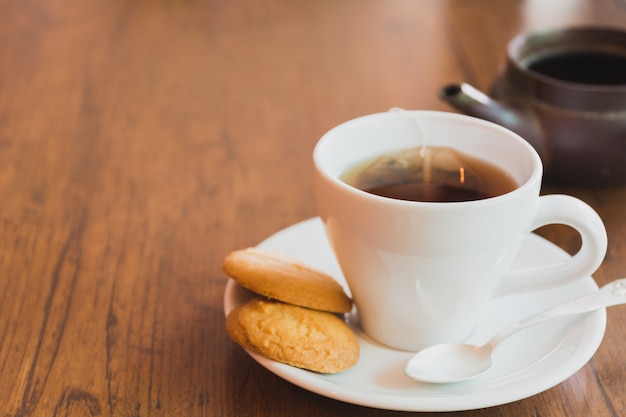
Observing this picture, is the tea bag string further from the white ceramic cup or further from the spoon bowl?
the spoon bowl

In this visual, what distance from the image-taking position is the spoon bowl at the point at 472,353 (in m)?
0.68

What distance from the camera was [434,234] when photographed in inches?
26.0

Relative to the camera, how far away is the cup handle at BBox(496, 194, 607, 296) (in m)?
0.71

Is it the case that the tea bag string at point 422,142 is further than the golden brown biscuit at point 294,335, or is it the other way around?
the tea bag string at point 422,142

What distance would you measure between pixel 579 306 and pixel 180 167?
64 cm

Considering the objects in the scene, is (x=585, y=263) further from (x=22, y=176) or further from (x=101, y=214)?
(x=22, y=176)

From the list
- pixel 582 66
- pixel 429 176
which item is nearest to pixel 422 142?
pixel 429 176

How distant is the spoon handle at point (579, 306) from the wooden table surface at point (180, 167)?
0.06 meters

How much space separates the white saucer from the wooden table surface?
0.03m

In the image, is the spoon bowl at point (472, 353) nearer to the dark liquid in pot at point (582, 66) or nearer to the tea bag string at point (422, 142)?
the tea bag string at point (422, 142)

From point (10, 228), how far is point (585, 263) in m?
0.71

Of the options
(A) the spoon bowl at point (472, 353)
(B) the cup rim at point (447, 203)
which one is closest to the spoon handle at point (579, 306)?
(A) the spoon bowl at point (472, 353)

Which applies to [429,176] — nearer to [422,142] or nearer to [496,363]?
[422,142]

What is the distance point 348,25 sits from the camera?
171 cm
